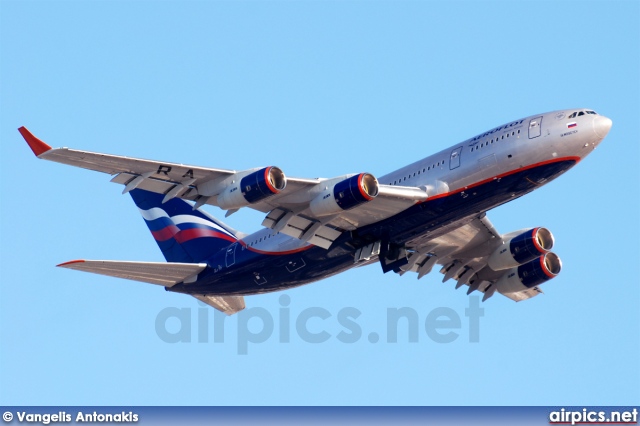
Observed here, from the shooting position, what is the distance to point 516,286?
5872cm

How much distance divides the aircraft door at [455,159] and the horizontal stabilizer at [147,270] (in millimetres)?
14126

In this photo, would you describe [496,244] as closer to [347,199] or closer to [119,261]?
[347,199]

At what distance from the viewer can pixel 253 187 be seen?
4606 cm

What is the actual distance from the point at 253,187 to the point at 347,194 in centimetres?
396

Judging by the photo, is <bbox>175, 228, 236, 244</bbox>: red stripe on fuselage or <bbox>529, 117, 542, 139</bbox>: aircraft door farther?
<bbox>175, 228, 236, 244</bbox>: red stripe on fuselage

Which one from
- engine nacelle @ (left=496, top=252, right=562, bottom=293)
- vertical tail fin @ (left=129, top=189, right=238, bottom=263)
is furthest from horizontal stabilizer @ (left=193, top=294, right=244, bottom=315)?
engine nacelle @ (left=496, top=252, right=562, bottom=293)

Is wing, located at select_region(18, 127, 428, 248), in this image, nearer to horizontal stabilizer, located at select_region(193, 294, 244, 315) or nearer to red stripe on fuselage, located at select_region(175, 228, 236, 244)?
red stripe on fuselage, located at select_region(175, 228, 236, 244)

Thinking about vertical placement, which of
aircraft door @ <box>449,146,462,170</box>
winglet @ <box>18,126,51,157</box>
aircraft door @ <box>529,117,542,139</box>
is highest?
aircraft door @ <box>529,117,542,139</box>

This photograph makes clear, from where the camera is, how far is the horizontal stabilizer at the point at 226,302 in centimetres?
5784

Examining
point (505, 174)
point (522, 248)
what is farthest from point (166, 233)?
point (505, 174)

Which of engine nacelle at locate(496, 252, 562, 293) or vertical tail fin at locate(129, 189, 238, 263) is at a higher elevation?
vertical tail fin at locate(129, 189, 238, 263)

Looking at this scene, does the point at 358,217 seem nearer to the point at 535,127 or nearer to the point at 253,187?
the point at 253,187

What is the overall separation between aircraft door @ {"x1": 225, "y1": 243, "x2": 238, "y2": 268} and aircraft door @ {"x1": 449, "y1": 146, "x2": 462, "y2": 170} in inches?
480

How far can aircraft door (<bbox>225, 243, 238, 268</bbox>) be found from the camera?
5447 centimetres
